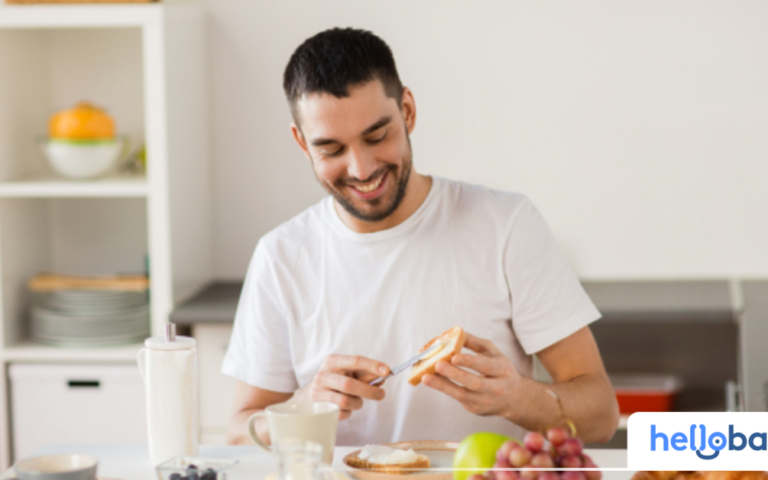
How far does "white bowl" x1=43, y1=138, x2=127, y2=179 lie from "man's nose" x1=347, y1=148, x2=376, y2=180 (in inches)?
46.6

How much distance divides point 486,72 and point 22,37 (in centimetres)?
134

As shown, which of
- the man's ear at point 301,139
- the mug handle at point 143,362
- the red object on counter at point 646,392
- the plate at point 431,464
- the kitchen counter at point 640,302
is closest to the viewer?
the plate at point 431,464

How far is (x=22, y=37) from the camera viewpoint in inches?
93.4

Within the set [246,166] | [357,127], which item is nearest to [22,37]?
[246,166]

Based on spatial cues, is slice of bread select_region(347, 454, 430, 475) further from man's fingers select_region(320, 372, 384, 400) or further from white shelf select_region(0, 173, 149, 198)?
white shelf select_region(0, 173, 149, 198)

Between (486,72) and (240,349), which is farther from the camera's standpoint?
(486,72)

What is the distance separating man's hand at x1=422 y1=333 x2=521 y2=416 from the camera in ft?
3.54

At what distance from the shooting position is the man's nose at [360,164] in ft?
4.38

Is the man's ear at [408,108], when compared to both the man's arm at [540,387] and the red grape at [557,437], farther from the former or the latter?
the red grape at [557,437]

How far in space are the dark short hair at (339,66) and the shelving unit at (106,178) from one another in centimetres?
89

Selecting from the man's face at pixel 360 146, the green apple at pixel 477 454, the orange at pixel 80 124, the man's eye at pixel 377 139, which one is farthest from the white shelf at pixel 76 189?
the green apple at pixel 477 454

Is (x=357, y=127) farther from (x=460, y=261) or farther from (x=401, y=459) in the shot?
(x=401, y=459)

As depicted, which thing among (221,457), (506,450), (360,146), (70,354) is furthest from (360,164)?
(70,354)

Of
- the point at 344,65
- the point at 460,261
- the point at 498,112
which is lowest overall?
the point at 460,261
